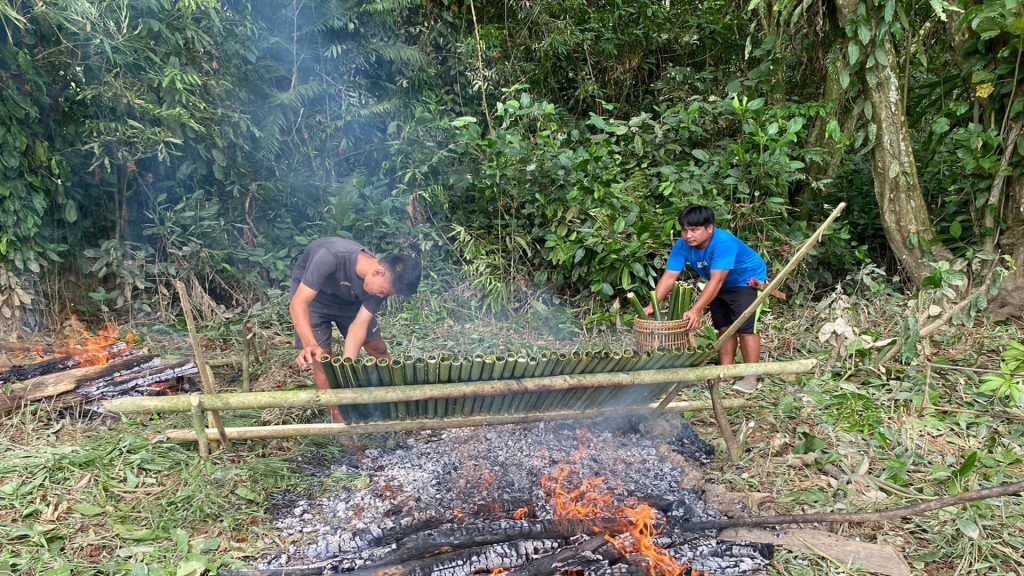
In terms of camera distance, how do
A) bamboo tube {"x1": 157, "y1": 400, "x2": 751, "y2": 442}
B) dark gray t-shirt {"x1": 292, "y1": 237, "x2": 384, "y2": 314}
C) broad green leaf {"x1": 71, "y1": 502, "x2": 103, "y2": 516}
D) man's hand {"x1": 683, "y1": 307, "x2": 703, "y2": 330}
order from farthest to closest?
man's hand {"x1": 683, "y1": 307, "x2": 703, "y2": 330}, dark gray t-shirt {"x1": 292, "y1": 237, "x2": 384, "y2": 314}, bamboo tube {"x1": 157, "y1": 400, "x2": 751, "y2": 442}, broad green leaf {"x1": 71, "y1": 502, "x2": 103, "y2": 516}

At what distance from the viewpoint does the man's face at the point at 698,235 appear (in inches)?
152

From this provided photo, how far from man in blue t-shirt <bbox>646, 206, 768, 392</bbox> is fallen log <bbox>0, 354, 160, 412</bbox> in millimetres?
3887

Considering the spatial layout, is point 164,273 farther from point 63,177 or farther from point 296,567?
point 296,567

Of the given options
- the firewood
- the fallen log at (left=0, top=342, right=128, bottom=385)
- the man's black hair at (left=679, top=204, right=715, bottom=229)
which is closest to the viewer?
the firewood

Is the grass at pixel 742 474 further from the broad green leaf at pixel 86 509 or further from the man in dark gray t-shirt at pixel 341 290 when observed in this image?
the man in dark gray t-shirt at pixel 341 290

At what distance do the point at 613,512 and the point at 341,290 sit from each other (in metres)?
2.17

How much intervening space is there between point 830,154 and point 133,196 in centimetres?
731

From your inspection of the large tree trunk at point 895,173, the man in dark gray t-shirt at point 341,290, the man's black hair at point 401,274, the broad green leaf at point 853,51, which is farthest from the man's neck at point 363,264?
the large tree trunk at point 895,173

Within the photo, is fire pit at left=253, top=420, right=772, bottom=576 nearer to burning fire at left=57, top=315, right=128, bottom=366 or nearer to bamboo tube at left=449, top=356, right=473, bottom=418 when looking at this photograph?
bamboo tube at left=449, top=356, right=473, bottom=418

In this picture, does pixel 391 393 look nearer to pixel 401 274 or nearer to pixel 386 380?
pixel 386 380

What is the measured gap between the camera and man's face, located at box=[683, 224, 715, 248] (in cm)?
386

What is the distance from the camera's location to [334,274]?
3.60m

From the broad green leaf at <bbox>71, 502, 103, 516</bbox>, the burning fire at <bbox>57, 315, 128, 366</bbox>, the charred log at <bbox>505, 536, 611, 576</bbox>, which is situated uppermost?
the burning fire at <bbox>57, 315, 128, 366</bbox>

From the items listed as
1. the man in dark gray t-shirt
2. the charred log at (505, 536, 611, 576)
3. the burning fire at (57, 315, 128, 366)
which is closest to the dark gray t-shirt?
the man in dark gray t-shirt
